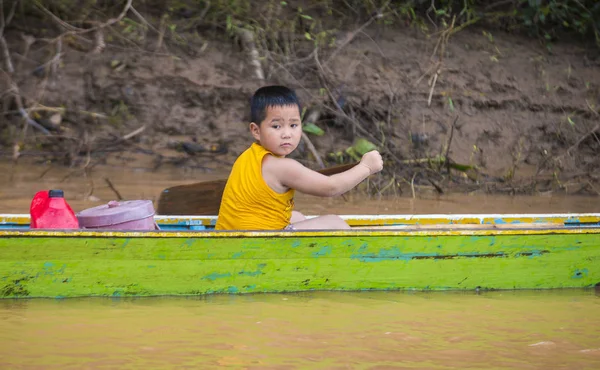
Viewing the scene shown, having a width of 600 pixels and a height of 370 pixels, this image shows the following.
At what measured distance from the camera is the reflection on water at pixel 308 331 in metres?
3.30

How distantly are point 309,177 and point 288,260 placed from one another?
0.40 metres

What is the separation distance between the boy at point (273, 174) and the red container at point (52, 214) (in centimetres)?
74

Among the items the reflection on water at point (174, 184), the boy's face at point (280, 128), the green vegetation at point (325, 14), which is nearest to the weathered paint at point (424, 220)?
the boy's face at point (280, 128)

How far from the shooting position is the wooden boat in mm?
4027


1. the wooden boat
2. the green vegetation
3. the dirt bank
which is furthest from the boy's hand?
the green vegetation

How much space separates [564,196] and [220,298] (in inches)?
173

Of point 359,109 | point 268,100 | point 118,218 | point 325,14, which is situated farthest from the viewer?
point 325,14

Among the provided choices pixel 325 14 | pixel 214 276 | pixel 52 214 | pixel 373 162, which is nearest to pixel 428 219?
pixel 373 162

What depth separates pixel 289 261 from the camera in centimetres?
426

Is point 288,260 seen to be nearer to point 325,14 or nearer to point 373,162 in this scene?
point 373,162

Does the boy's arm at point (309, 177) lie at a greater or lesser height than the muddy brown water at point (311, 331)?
greater

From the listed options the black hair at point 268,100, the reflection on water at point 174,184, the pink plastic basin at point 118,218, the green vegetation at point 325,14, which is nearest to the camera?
the black hair at point 268,100

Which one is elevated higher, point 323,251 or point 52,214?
point 52,214

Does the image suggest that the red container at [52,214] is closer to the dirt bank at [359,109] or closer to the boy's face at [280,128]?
the boy's face at [280,128]
